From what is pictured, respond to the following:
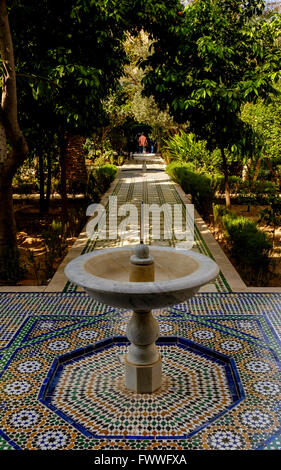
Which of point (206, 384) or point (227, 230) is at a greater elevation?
point (227, 230)

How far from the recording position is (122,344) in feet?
10.9

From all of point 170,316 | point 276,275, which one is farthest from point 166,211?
point 170,316

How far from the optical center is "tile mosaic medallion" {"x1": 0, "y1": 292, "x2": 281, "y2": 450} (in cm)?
222

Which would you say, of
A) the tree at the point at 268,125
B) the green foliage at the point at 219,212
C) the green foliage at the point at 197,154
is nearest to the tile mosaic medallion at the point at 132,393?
the green foliage at the point at 219,212

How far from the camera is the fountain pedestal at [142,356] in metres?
2.60

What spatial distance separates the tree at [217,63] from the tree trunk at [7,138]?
7.69 ft

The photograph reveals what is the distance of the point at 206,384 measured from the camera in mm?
2746

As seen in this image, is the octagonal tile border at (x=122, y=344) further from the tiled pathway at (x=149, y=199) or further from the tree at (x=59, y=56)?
the tree at (x=59, y=56)

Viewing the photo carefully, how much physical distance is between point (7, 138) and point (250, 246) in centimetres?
311

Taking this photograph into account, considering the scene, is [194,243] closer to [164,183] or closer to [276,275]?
[276,275]

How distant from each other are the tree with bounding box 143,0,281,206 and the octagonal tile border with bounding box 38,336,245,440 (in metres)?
3.56

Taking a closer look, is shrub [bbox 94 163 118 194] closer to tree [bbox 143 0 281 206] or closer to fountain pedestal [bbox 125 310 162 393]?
tree [bbox 143 0 281 206]

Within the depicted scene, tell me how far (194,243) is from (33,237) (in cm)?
270
